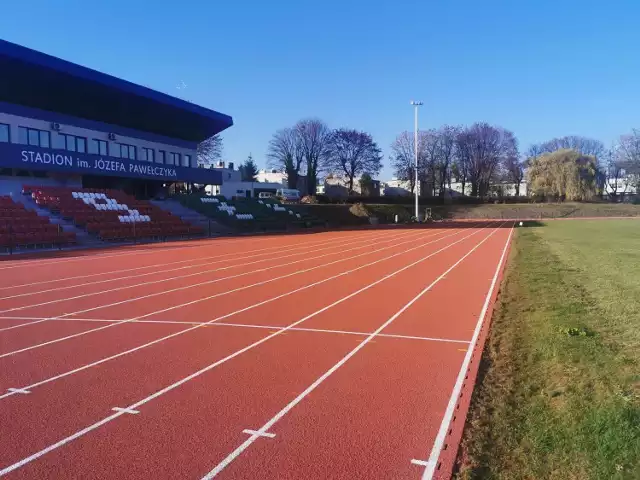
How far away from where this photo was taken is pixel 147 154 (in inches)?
1788

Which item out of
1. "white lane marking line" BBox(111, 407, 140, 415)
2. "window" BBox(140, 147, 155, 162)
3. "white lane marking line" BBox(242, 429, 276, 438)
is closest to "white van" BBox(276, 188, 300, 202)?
"window" BBox(140, 147, 155, 162)

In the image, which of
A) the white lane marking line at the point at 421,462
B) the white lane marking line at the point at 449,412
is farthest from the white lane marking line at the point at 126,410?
the white lane marking line at the point at 449,412

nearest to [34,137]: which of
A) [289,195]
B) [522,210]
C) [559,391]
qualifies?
[559,391]

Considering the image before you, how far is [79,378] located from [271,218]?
4005 centimetres

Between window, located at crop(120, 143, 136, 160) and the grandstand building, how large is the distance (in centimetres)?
8

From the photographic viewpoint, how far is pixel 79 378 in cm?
584

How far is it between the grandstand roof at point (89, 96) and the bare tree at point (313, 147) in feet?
113

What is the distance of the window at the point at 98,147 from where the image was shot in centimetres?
3954

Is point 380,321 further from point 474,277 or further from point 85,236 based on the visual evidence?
point 85,236

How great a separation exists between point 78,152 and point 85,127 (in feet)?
10.4

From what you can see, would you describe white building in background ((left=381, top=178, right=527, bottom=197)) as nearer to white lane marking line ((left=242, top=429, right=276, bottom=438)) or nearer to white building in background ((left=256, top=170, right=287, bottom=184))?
white building in background ((left=256, top=170, right=287, bottom=184))

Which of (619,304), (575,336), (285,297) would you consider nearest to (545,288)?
(619,304)

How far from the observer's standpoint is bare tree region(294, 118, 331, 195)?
8338 cm

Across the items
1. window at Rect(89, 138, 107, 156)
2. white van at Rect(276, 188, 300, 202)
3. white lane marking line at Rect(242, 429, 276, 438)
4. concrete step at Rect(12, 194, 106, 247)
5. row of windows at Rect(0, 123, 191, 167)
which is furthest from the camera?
white van at Rect(276, 188, 300, 202)
